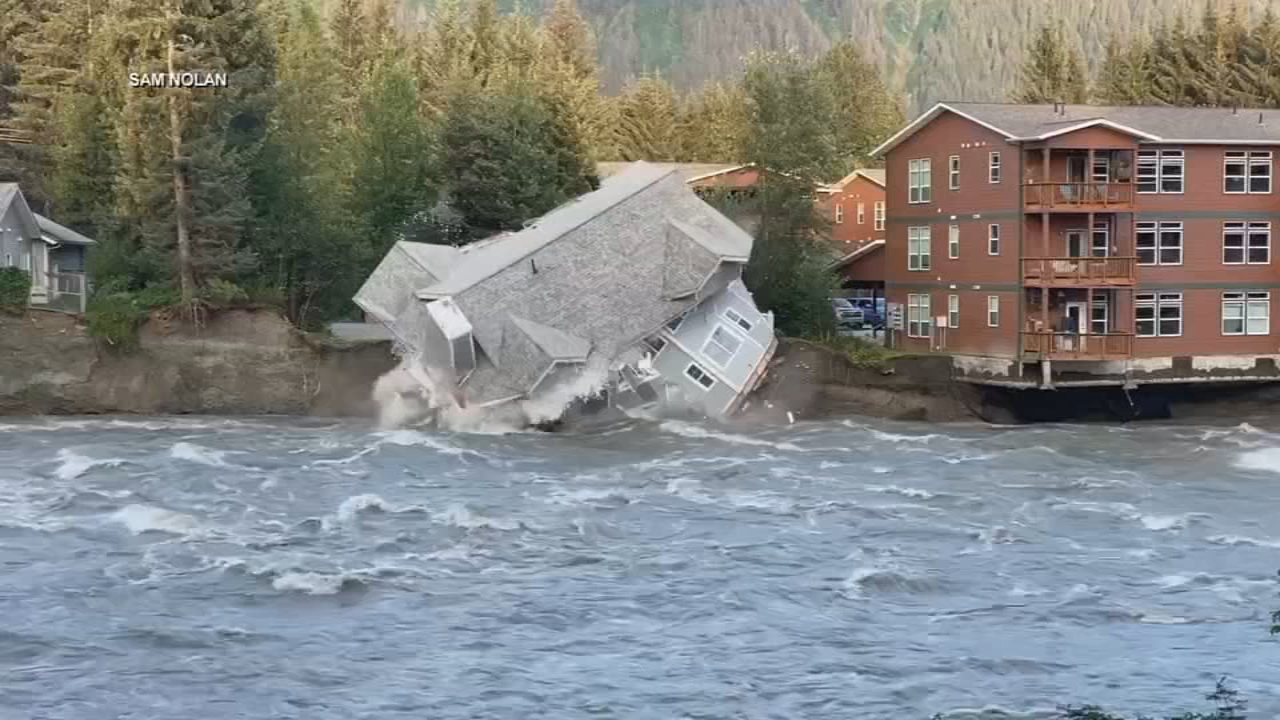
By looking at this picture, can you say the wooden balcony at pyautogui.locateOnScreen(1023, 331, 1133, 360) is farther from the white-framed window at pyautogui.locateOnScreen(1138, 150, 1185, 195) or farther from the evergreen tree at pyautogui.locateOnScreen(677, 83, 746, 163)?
the evergreen tree at pyautogui.locateOnScreen(677, 83, 746, 163)

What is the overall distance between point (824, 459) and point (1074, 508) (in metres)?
9.54

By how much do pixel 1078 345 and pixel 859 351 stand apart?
763cm

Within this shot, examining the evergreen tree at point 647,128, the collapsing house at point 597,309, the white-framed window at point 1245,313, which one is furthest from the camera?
the evergreen tree at point 647,128

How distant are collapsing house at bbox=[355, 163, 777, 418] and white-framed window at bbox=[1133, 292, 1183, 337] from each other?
43.5ft

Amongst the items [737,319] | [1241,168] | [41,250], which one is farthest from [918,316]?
[41,250]

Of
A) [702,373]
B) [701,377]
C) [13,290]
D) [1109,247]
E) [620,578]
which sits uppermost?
[1109,247]

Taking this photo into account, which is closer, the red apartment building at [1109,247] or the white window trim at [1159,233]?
the red apartment building at [1109,247]

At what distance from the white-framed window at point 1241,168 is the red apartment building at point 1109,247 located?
0.05 m

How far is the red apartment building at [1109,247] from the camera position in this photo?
2486 inches

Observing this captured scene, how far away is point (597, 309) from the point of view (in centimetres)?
5812

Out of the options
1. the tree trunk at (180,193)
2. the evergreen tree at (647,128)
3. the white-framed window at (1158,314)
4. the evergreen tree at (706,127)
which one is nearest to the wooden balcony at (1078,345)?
the white-framed window at (1158,314)

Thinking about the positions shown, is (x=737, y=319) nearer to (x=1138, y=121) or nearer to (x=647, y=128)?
(x=1138, y=121)

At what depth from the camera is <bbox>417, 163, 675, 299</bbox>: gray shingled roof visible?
5694 cm

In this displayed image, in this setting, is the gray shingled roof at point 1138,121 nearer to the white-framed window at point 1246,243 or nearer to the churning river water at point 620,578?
the white-framed window at point 1246,243
